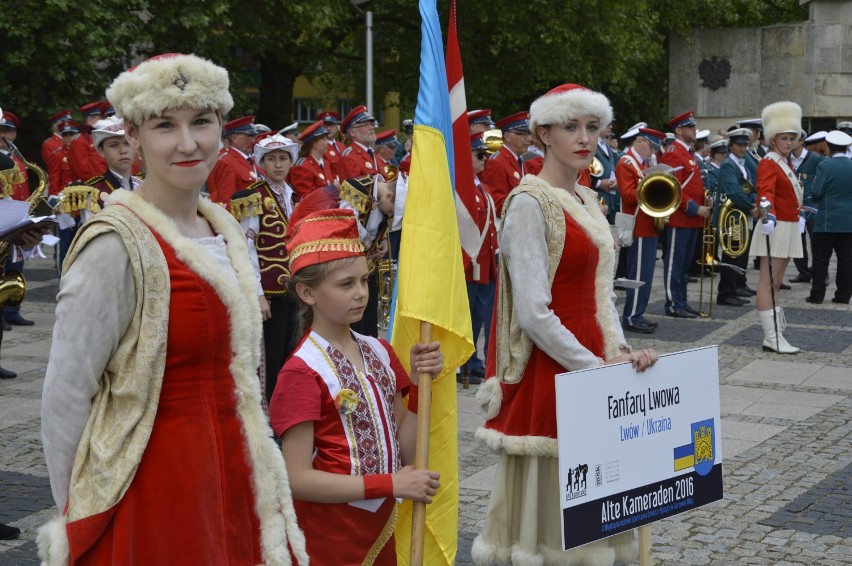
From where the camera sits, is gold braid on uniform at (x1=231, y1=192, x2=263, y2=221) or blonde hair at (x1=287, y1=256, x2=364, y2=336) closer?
blonde hair at (x1=287, y1=256, x2=364, y2=336)

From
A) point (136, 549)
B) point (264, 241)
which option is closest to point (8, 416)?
point (264, 241)

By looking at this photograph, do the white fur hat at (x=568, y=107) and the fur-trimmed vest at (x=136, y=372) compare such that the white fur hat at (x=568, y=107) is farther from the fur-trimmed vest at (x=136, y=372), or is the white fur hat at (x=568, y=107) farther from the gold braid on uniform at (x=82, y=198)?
the gold braid on uniform at (x=82, y=198)

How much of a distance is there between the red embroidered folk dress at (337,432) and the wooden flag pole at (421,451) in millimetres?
100

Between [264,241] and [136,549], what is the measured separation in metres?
5.51

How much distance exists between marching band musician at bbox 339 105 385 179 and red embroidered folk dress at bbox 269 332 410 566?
38.3 ft

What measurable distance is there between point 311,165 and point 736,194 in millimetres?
5296

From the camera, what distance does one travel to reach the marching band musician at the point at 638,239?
43.1 feet

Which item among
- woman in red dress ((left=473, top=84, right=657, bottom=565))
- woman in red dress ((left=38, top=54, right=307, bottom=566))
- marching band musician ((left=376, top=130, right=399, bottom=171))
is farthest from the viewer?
marching band musician ((left=376, top=130, right=399, bottom=171))

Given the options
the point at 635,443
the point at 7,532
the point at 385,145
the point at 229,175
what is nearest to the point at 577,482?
the point at 635,443

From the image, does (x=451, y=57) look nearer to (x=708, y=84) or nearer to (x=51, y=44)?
(x=51, y=44)

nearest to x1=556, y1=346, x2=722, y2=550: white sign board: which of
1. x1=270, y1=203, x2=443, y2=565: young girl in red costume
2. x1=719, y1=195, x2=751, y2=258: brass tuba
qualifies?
x1=270, y1=203, x2=443, y2=565: young girl in red costume

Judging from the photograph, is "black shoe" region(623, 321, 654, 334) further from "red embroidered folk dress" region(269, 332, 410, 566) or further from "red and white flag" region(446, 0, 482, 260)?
"red embroidered folk dress" region(269, 332, 410, 566)

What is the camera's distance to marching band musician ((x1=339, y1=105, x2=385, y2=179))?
15.2 m

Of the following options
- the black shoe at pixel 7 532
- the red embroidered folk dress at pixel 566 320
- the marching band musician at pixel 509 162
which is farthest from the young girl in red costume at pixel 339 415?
the marching band musician at pixel 509 162
